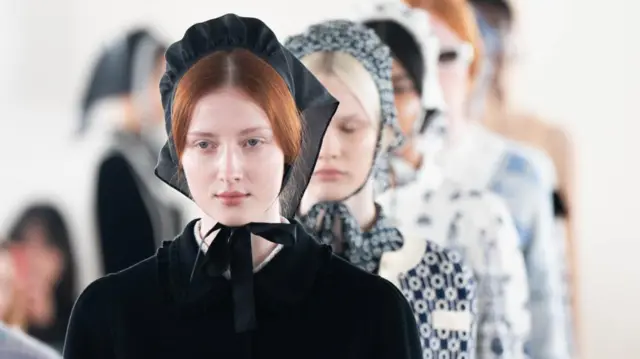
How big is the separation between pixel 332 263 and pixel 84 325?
0.97 feet

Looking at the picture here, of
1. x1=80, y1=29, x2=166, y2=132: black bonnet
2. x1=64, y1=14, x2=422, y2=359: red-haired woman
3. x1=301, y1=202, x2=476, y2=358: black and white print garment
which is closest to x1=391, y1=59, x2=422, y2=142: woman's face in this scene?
x1=301, y1=202, x2=476, y2=358: black and white print garment

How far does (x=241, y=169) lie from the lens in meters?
1.33

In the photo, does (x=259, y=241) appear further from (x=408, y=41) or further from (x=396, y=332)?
(x=408, y=41)

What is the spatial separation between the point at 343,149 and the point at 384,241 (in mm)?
164

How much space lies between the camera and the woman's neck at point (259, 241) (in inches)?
54.2

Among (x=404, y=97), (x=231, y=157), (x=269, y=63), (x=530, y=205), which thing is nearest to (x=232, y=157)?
(x=231, y=157)

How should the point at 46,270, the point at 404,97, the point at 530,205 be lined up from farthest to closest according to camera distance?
the point at 46,270
the point at 530,205
the point at 404,97

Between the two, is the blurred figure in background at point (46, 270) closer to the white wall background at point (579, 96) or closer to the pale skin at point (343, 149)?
the white wall background at point (579, 96)

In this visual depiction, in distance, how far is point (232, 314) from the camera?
4.42 feet

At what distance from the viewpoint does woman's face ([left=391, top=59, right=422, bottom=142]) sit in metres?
1.99

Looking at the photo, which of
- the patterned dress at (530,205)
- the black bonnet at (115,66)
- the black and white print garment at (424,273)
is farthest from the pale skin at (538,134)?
the black and white print garment at (424,273)

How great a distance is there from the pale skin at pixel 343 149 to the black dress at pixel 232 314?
0.33m

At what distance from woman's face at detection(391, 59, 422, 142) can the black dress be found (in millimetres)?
635

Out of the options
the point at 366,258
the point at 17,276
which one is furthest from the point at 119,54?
the point at 366,258
